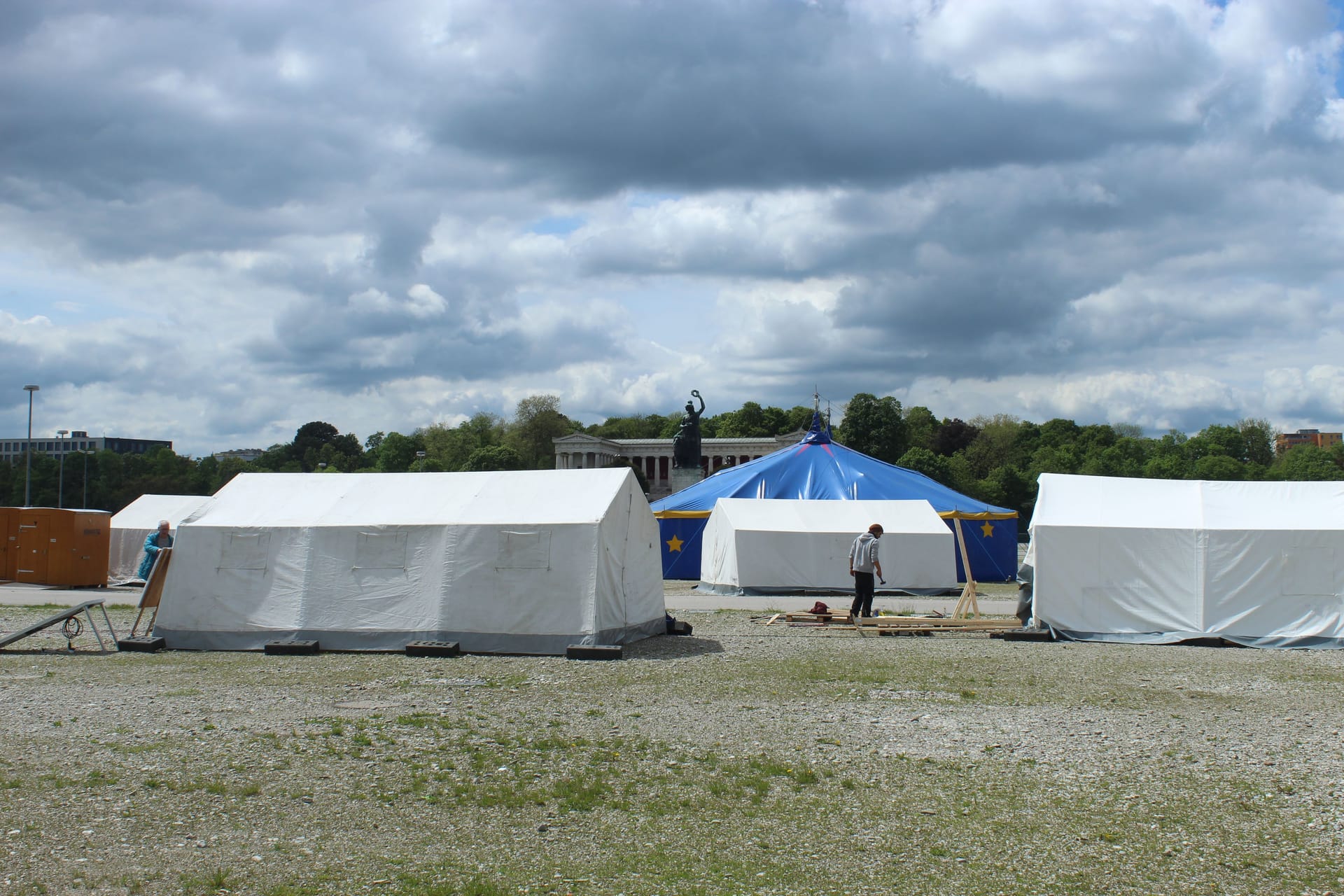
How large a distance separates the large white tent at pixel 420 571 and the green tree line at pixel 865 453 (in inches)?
2209

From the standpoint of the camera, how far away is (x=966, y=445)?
100312 mm

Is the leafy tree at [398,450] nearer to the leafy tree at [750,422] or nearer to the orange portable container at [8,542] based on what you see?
the leafy tree at [750,422]

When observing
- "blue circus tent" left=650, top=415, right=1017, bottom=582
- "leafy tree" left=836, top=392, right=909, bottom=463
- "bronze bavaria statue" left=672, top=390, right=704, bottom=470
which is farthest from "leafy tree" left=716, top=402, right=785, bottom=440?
"blue circus tent" left=650, top=415, right=1017, bottom=582

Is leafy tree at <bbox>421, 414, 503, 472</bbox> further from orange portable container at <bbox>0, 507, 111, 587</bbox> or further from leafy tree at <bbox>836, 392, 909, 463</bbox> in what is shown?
orange portable container at <bbox>0, 507, 111, 587</bbox>

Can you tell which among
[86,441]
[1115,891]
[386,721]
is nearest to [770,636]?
[386,721]

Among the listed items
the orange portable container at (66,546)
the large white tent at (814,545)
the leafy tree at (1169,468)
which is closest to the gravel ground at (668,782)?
the large white tent at (814,545)

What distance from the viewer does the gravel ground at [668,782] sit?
5309mm

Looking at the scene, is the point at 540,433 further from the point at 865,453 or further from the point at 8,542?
the point at 8,542

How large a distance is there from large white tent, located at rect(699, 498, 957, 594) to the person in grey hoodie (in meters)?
8.13

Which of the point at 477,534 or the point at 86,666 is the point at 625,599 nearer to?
the point at 477,534

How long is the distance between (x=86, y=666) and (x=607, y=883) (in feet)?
31.5

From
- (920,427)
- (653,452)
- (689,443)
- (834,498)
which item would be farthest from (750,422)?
(834,498)

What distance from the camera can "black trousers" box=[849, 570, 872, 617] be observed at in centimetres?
1638

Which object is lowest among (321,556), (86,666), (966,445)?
(86,666)
